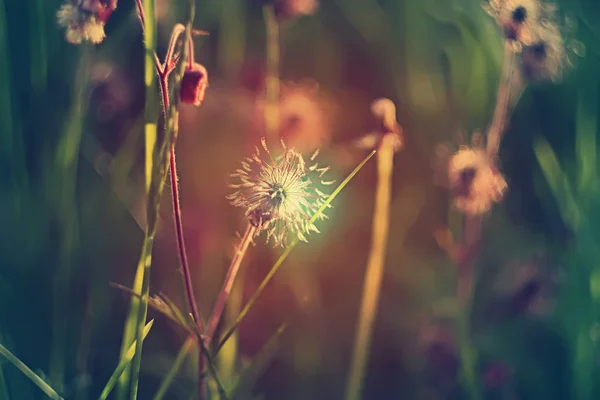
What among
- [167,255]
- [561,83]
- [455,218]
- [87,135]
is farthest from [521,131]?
[87,135]

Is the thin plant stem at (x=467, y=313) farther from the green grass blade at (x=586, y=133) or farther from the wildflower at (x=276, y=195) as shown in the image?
the wildflower at (x=276, y=195)

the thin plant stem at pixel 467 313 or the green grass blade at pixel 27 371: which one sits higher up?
the green grass blade at pixel 27 371

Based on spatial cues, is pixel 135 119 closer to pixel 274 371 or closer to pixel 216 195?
pixel 216 195

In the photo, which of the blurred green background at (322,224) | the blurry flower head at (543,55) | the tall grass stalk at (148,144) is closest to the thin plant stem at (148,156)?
the tall grass stalk at (148,144)

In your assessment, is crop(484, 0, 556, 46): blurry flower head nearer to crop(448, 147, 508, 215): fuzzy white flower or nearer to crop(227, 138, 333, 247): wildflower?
crop(448, 147, 508, 215): fuzzy white flower

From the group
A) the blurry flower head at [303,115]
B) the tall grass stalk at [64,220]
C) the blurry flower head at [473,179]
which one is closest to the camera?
the tall grass stalk at [64,220]

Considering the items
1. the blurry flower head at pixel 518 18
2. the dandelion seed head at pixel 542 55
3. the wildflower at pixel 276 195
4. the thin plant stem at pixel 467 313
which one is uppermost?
the blurry flower head at pixel 518 18

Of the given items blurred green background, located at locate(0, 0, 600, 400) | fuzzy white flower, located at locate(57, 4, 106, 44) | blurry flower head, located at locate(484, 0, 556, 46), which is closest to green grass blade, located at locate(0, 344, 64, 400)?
blurred green background, located at locate(0, 0, 600, 400)
